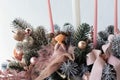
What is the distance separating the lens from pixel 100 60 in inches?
20.8

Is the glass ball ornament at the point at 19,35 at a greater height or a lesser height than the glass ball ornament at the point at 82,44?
greater

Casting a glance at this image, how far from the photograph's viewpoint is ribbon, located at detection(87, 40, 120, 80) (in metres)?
0.52

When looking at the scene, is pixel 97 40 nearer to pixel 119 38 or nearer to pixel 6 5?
pixel 119 38

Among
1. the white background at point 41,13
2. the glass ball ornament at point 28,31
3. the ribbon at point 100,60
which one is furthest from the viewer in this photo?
the white background at point 41,13

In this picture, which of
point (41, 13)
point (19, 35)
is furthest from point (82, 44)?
point (41, 13)

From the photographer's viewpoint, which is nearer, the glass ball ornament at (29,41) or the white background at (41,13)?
the glass ball ornament at (29,41)

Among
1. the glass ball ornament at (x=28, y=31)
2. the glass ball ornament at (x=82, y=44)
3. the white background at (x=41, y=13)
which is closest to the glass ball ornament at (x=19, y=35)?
the glass ball ornament at (x=28, y=31)

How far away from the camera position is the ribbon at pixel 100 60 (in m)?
0.52

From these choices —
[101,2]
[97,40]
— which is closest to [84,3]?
[101,2]

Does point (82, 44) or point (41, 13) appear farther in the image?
point (41, 13)

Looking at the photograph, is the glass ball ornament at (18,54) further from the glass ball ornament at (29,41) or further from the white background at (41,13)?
the white background at (41,13)

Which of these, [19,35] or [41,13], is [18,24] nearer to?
[19,35]

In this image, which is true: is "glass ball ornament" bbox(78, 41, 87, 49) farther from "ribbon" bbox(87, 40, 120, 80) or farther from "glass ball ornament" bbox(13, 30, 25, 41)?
"glass ball ornament" bbox(13, 30, 25, 41)

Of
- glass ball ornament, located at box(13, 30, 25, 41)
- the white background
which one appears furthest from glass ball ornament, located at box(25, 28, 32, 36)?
the white background
